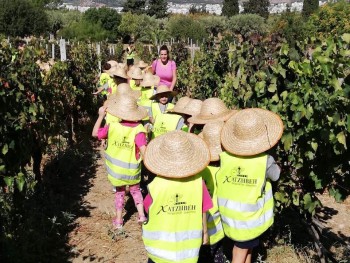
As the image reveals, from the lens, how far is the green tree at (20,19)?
1826 inches

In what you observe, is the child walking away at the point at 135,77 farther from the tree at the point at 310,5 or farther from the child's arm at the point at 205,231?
the tree at the point at 310,5

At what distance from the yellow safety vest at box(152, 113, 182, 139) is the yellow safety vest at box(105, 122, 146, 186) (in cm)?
54

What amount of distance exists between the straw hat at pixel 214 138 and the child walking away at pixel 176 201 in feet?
2.03

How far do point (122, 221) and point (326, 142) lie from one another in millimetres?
2909

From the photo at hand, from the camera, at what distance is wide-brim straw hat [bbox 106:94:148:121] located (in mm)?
4604

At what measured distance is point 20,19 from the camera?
46.9 m

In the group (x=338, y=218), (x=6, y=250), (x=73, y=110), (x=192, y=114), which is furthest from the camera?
(x=73, y=110)

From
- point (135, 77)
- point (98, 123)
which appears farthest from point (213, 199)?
point (135, 77)

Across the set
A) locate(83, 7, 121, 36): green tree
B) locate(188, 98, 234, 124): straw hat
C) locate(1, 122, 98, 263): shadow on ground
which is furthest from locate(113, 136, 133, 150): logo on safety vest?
locate(83, 7, 121, 36): green tree

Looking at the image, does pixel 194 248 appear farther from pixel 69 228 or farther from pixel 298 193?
pixel 69 228

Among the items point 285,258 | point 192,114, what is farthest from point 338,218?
point 192,114

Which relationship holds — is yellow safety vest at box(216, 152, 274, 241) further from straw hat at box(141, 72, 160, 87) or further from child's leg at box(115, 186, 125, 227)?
straw hat at box(141, 72, 160, 87)

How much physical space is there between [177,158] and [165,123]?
213 centimetres

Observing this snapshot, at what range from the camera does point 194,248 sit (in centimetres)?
323
